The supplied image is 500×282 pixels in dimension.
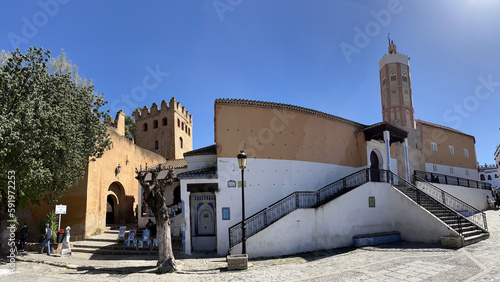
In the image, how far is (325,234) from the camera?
14.0m

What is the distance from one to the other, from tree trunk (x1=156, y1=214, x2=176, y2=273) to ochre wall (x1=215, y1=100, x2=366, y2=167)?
4.68 meters

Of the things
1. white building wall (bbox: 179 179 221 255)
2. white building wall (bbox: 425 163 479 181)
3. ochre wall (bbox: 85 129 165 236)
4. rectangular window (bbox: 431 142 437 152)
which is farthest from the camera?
rectangular window (bbox: 431 142 437 152)

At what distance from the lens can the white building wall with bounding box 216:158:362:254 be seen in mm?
14242

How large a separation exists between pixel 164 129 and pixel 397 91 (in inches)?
960

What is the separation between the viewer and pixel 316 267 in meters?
10.5

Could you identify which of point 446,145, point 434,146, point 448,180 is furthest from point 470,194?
point 446,145

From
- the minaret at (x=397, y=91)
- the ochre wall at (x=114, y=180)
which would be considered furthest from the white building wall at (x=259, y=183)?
the minaret at (x=397, y=91)

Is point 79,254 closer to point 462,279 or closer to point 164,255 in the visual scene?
point 164,255

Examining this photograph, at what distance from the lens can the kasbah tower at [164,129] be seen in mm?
34250

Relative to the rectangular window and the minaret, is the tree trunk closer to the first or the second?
the minaret

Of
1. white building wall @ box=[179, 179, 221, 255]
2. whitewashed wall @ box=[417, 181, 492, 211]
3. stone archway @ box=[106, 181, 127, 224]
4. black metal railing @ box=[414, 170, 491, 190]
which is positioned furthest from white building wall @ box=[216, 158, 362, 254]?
whitewashed wall @ box=[417, 181, 492, 211]

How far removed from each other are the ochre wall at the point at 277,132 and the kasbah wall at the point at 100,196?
325 inches

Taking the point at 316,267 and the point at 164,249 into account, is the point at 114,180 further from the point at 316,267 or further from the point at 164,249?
the point at 316,267

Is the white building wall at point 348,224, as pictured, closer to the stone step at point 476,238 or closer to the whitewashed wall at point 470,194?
the stone step at point 476,238
